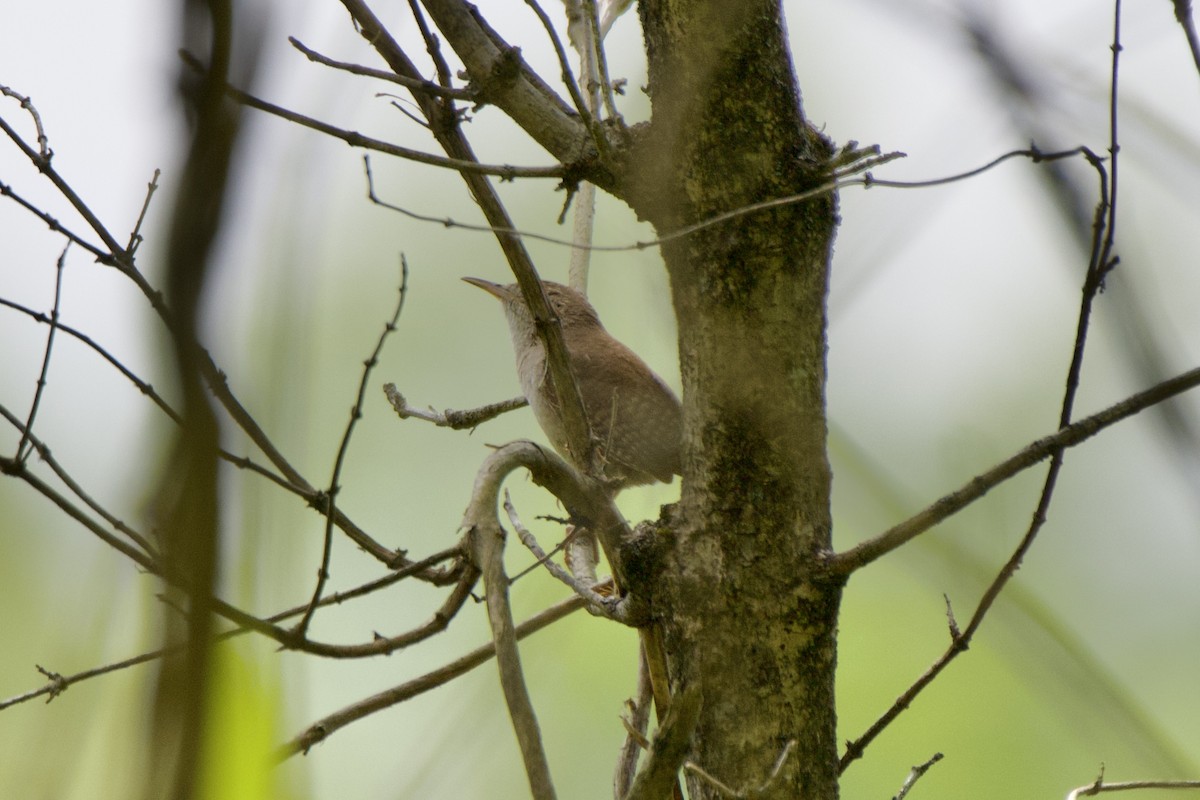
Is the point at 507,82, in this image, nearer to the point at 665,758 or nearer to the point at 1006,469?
the point at 1006,469

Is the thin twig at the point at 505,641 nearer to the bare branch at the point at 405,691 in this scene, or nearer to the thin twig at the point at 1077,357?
the bare branch at the point at 405,691

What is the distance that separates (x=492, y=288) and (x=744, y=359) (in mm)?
2098

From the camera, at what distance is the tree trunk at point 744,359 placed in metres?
1.69

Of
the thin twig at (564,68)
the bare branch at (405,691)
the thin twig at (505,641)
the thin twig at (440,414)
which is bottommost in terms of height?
the thin twig at (505,641)

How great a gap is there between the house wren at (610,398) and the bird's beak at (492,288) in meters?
0.26

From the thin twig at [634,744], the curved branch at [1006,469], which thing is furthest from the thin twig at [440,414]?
the curved branch at [1006,469]

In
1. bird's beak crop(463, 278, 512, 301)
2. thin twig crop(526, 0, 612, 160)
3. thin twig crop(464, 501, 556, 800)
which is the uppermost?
bird's beak crop(463, 278, 512, 301)

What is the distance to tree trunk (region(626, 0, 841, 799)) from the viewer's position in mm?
1691

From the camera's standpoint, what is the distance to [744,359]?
1.76 m

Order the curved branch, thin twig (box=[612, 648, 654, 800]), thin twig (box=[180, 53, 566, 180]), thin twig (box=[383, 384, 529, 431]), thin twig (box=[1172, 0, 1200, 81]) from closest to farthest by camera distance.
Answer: thin twig (box=[1172, 0, 1200, 81]) < the curved branch < thin twig (box=[180, 53, 566, 180]) < thin twig (box=[612, 648, 654, 800]) < thin twig (box=[383, 384, 529, 431])

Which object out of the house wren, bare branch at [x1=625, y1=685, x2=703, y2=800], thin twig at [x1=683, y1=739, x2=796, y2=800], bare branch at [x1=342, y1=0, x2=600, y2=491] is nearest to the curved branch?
thin twig at [x1=683, y1=739, x2=796, y2=800]

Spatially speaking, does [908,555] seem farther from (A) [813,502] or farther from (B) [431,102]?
(B) [431,102]

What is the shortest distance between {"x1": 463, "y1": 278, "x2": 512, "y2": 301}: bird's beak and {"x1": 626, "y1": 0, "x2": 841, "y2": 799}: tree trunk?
1920 mm

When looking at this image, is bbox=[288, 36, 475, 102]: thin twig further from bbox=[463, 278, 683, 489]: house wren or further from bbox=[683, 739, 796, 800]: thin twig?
bbox=[683, 739, 796, 800]: thin twig
